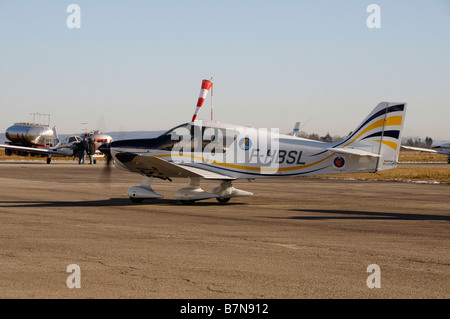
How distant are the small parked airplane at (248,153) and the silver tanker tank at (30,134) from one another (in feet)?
188

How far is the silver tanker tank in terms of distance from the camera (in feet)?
243

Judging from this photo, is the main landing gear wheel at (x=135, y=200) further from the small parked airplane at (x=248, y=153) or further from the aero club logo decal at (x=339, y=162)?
the aero club logo decal at (x=339, y=162)

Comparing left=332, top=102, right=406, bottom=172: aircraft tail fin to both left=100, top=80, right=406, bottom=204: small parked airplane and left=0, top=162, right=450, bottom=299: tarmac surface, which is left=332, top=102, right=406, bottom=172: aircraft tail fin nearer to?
left=100, top=80, right=406, bottom=204: small parked airplane

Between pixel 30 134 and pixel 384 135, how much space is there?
62395 mm

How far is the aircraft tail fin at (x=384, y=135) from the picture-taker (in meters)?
18.8

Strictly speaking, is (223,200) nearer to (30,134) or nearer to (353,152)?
(353,152)

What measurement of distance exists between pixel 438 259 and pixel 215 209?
30.8 ft

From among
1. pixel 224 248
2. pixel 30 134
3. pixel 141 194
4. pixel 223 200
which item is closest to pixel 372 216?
pixel 223 200

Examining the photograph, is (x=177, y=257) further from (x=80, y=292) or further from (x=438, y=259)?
(x=438, y=259)

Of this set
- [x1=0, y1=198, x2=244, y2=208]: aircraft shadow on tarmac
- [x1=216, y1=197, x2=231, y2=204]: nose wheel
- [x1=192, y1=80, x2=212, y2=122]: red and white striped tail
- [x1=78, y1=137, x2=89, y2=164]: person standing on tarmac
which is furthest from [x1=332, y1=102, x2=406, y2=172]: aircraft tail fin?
[x1=78, y1=137, x2=89, y2=164]: person standing on tarmac

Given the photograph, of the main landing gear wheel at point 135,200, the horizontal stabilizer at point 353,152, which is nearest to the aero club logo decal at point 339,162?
the horizontal stabilizer at point 353,152

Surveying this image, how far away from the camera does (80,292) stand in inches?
299
